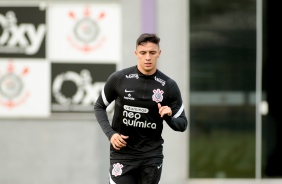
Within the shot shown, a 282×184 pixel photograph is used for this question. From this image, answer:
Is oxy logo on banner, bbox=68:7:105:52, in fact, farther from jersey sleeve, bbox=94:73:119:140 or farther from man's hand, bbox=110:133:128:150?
man's hand, bbox=110:133:128:150

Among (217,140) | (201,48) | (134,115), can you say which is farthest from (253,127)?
(134,115)

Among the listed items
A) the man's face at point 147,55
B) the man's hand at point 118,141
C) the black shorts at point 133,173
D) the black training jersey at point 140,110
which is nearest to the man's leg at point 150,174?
the black shorts at point 133,173

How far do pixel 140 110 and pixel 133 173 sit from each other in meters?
0.56

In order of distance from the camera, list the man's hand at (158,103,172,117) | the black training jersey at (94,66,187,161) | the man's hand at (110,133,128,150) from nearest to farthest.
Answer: the man's hand at (158,103,172,117), the man's hand at (110,133,128,150), the black training jersey at (94,66,187,161)

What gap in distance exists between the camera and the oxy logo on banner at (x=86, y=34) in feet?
30.8

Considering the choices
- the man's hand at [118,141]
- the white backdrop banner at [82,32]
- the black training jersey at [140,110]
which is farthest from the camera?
the white backdrop banner at [82,32]

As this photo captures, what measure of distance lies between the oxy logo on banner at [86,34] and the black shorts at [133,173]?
3502 mm

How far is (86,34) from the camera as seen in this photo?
9.40 metres

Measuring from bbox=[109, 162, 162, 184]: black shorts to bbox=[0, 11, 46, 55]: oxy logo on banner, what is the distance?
145 inches

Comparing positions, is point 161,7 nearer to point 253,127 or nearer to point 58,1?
point 58,1

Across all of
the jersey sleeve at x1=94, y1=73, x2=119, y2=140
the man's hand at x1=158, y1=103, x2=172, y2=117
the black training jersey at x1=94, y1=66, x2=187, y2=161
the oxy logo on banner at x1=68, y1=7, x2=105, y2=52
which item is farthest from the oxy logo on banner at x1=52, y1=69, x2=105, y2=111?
the man's hand at x1=158, y1=103, x2=172, y2=117

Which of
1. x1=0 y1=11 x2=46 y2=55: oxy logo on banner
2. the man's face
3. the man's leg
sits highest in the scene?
x1=0 y1=11 x2=46 y2=55: oxy logo on banner

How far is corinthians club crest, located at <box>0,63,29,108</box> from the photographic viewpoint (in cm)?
946

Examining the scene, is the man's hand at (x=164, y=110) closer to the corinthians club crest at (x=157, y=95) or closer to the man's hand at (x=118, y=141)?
the corinthians club crest at (x=157, y=95)
